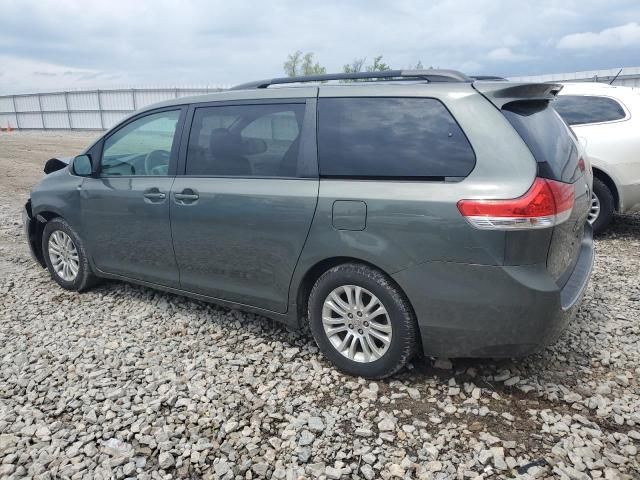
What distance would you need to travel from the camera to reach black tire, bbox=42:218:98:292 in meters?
4.38

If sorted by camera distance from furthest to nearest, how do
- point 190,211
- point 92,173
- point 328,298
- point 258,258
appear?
point 92,173 < point 190,211 < point 258,258 < point 328,298

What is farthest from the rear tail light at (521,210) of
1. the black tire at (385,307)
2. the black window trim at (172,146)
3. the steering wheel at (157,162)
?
the steering wheel at (157,162)

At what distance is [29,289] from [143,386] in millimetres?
2370

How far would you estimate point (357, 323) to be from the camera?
117 inches

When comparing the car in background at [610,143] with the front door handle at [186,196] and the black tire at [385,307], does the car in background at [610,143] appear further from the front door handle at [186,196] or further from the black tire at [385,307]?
the front door handle at [186,196]

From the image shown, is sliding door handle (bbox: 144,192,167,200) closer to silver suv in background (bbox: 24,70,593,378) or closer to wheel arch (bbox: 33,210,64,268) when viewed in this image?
silver suv in background (bbox: 24,70,593,378)

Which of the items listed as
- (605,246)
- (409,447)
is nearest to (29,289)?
(409,447)

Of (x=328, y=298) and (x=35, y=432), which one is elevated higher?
(x=328, y=298)

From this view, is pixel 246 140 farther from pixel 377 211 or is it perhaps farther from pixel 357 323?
pixel 357 323

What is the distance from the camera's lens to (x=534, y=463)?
2334mm

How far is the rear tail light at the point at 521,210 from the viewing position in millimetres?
2416

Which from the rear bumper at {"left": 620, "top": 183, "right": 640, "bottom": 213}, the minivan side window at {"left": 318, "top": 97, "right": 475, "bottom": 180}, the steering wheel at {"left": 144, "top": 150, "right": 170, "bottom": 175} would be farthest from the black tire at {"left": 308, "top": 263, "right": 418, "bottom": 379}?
the rear bumper at {"left": 620, "top": 183, "right": 640, "bottom": 213}

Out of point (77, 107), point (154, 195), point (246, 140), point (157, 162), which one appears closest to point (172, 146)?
point (157, 162)

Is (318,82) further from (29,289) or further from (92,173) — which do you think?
(29,289)
